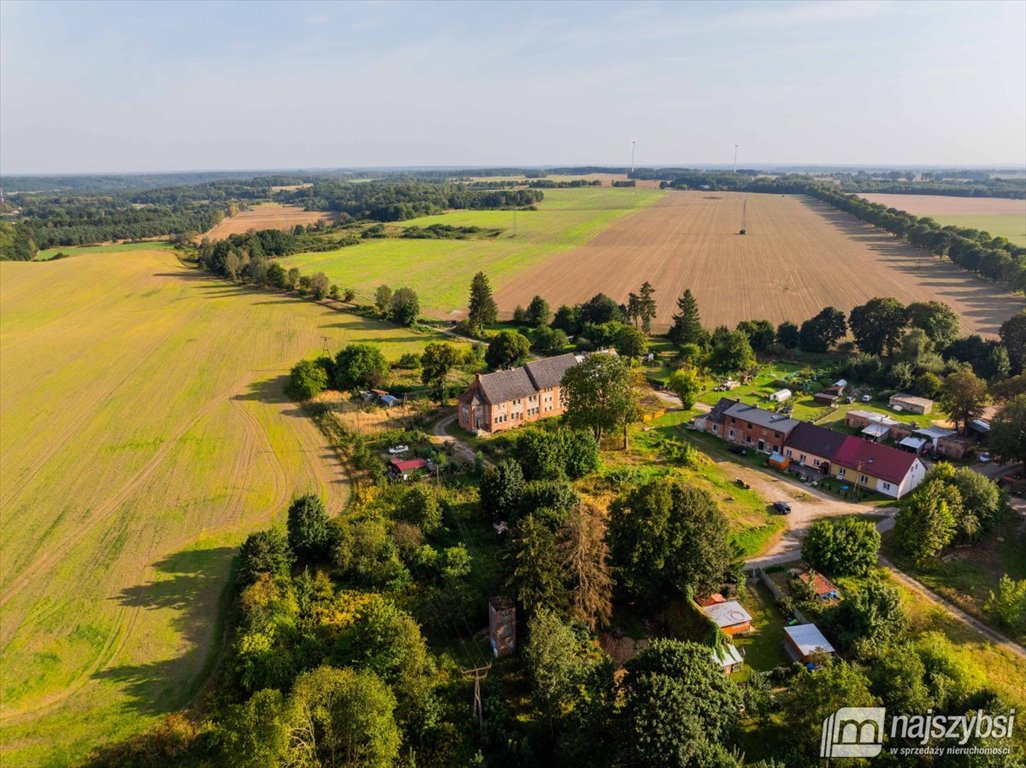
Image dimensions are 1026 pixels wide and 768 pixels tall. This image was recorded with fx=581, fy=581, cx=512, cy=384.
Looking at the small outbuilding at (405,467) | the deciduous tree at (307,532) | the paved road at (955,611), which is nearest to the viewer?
the paved road at (955,611)

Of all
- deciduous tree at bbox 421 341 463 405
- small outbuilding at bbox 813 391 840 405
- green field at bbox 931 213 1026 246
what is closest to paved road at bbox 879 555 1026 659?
small outbuilding at bbox 813 391 840 405

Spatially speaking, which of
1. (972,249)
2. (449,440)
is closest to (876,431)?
(449,440)

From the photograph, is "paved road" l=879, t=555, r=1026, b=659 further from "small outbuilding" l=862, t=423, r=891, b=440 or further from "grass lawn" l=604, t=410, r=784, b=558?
"small outbuilding" l=862, t=423, r=891, b=440

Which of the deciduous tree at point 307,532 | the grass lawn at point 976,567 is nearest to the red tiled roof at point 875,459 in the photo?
the grass lawn at point 976,567

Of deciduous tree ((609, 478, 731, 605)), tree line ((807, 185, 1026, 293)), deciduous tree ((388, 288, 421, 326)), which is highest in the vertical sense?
tree line ((807, 185, 1026, 293))

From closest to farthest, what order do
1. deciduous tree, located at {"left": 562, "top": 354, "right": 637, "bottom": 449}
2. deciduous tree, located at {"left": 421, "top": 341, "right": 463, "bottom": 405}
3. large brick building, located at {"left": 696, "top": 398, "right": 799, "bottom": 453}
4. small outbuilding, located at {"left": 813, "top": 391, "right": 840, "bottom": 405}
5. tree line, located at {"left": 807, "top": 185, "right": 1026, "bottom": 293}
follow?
deciduous tree, located at {"left": 562, "top": 354, "right": 637, "bottom": 449} → large brick building, located at {"left": 696, "top": 398, "right": 799, "bottom": 453} → small outbuilding, located at {"left": 813, "top": 391, "right": 840, "bottom": 405} → deciduous tree, located at {"left": 421, "top": 341, "right": 463, "bottom": 405} → tree line, located at {"left": 807, "top": 185, "right": 1026, "bottom": 293}

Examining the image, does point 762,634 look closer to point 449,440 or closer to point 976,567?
point 976,567

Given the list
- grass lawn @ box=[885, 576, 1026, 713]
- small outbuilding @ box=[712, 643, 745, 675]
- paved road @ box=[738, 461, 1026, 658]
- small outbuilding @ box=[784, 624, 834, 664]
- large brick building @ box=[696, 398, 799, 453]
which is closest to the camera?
grass lawn @ box=[885, 576, 1026, 713]

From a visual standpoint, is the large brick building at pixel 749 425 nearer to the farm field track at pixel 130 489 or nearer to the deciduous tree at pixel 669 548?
the deciduous tree at pixel 669 548
